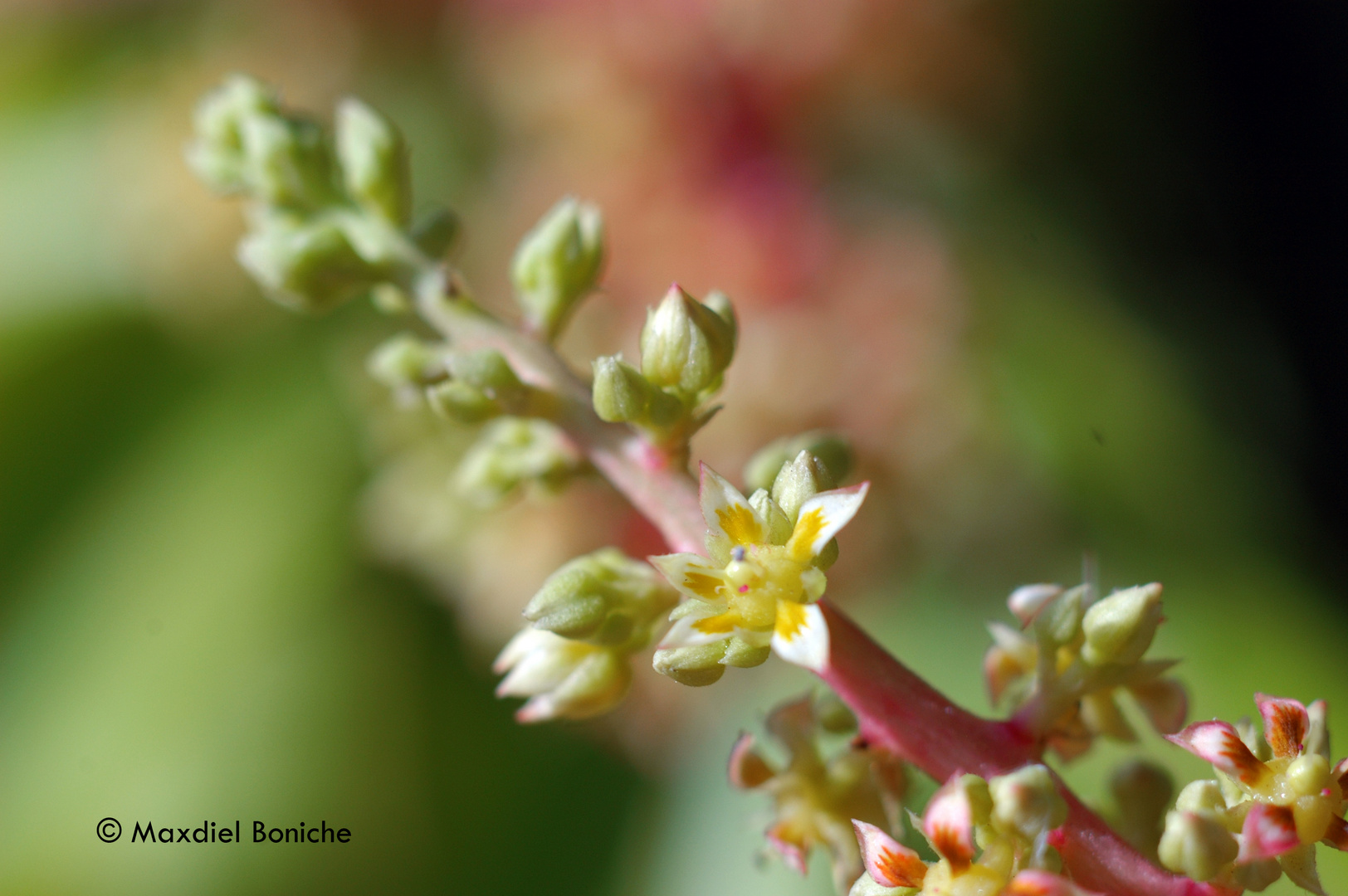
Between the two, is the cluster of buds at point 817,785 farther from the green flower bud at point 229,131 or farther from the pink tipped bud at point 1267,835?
the green flower bud at point 229,131

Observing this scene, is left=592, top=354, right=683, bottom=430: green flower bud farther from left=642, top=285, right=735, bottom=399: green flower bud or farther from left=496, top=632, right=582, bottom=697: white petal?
left=496, top=632, right=582, bottom=697: white petal

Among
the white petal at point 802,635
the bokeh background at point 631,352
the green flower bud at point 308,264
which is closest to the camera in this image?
the white petal at point 802,635

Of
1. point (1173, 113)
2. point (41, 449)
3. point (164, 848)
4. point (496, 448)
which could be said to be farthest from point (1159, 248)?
point (41, 449)

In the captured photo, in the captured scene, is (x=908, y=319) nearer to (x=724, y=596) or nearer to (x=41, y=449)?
(x=724, y=596)

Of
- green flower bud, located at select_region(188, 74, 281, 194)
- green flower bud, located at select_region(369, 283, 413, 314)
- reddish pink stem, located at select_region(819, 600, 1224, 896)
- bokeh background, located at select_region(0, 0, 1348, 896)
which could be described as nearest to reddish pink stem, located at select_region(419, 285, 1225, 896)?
reddish pink stem, located at select_region(819, 600, 1224, 896)

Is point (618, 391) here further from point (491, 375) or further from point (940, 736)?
point (940, 736)


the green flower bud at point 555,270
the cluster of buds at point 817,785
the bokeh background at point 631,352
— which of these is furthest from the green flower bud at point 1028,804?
the bokeh background at point 631,352
